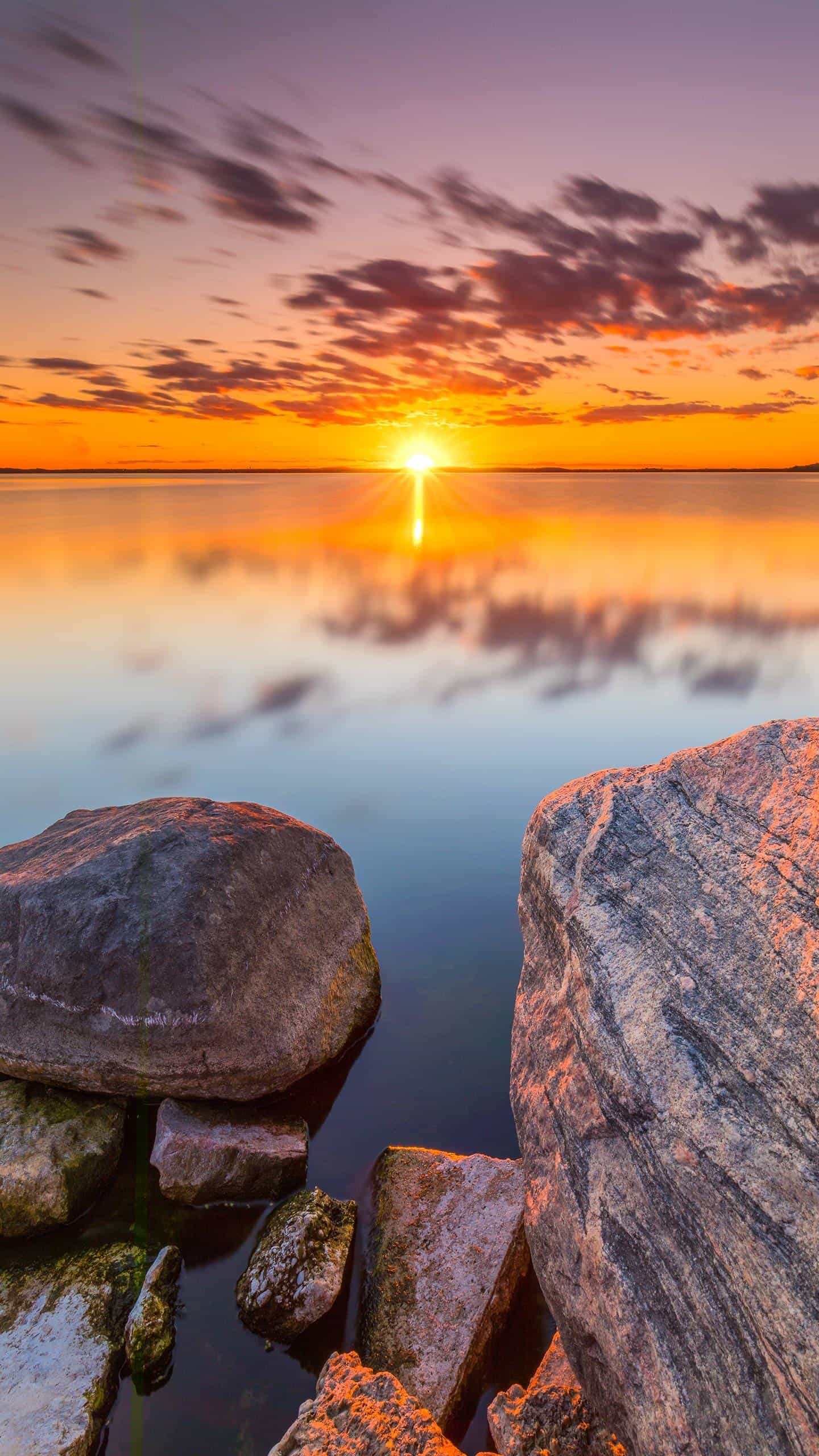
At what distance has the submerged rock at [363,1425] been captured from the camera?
419cm

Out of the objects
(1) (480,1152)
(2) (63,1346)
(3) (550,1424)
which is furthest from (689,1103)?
(2) (63,1346)

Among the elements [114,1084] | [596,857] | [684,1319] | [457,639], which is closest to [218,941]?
[114,1084]

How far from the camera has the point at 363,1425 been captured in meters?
4.32

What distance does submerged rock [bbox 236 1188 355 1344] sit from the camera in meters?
5.81

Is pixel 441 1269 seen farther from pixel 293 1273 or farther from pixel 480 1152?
pixel 480 1152

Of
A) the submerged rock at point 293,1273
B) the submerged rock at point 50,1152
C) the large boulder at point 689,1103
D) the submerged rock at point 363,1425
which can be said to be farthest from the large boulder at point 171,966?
the submerged rock at point 363,1425

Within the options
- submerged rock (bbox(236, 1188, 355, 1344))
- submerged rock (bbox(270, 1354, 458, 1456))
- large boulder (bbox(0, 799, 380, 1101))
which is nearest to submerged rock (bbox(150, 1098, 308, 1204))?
large boulder (bbox(0, 799, 380, 1101))

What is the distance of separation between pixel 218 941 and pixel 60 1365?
10.1 feet

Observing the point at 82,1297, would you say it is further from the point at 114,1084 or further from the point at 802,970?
the point at 802,970

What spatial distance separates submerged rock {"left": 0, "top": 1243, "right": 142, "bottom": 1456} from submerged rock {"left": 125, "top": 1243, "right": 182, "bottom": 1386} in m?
0.11

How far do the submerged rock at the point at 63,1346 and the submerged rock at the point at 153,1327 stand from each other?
4.5 inches

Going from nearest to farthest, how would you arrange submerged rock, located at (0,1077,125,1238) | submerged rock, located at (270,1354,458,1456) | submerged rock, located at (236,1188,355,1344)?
submerged rock, located at (270,1354,458,1456)
submerged rock, located at (236,1188,355,1344)
submerged rock, located at (0,1077,125,1238)

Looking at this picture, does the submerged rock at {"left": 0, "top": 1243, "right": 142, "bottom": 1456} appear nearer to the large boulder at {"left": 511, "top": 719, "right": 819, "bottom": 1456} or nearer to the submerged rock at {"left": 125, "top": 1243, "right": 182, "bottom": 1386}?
the submerged rock at {"left": 125, "top": 1243, "right": 182, "bottom": 1386}

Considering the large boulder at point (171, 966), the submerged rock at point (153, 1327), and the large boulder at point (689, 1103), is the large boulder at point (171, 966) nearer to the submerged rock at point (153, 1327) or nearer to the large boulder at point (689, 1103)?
the submerged rock at point (153, 1327)
